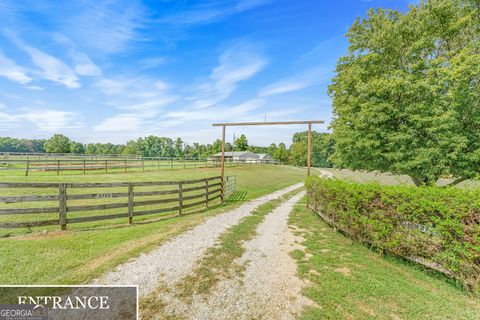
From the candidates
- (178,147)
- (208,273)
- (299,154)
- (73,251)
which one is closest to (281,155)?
(299,154)

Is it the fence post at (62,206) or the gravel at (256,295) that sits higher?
the fence post at (62,206)

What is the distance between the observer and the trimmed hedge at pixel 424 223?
351cm

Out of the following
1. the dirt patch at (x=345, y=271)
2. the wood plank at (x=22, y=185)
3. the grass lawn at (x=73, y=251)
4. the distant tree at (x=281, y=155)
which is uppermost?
the distant tree at (x=281, y=155)

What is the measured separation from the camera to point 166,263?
4152mm

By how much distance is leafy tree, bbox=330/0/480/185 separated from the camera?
316 inches

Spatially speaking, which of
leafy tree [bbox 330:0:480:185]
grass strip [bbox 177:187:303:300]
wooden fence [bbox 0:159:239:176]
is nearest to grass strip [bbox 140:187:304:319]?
grass strip [bbox 177:187:303:300]

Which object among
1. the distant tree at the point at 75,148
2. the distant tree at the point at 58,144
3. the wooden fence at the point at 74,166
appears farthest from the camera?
the distant tree at the point at 75,148

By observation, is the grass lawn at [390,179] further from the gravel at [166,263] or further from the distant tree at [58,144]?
the distant tree at [58,144]

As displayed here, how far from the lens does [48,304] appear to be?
2.85 metres

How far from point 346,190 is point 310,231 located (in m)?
1.86

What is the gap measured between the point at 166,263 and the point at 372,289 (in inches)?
153

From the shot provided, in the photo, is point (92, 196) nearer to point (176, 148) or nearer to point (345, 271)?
point (345, 271)

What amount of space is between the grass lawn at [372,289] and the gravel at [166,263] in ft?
7.58

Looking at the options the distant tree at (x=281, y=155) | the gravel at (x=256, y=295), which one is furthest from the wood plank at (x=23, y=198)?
the distant tree at (x=281, y=155)
